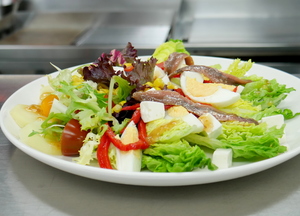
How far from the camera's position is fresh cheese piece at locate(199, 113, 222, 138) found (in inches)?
64.6

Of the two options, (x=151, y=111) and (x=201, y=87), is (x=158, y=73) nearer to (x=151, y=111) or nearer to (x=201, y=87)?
(x=201, y=87)

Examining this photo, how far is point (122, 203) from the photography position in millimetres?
1485

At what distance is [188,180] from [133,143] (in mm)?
295

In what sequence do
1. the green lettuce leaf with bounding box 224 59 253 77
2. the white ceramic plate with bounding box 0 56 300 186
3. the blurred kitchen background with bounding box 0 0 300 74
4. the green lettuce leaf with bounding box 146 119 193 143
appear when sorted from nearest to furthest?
1. the white ceramic plate with bounding box 0 56 300 186
2. the green lettuce leaf with bounding box 146 119 193 143
3. the green lettuce leaf with bounding box 224 59 253 77
4. the blurred kitchen background with bounding box 0 0 300 74

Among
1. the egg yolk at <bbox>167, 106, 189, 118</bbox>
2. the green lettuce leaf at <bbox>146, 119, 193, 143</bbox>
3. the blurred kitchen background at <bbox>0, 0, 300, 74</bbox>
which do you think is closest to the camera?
the green lettuce leaf at <bbox>146, 119, 193, 143</bbox>

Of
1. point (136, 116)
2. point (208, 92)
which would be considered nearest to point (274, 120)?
point (208, 92)

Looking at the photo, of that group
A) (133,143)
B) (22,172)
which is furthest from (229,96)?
(22,172)

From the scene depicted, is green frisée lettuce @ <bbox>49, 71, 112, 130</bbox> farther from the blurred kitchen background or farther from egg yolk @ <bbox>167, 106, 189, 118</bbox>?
the blurred kitchen background

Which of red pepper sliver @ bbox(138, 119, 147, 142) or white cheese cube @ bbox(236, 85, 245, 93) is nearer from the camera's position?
red pepper sliver @ bbox(138, 119, 147, 142)

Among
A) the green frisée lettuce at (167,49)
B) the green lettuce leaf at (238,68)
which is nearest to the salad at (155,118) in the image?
the green lettuce leaf at (238,68)

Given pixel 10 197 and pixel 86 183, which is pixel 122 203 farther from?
pixel 10 197

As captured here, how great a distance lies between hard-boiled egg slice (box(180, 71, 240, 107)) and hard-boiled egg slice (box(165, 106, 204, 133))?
0.19 meters

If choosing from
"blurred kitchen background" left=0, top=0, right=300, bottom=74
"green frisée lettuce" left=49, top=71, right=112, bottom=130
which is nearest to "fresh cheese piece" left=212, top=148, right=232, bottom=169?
"green frisée lettuce" left=49, top=71, right=112, bottom=130

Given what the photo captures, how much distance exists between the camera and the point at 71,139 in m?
1.67
